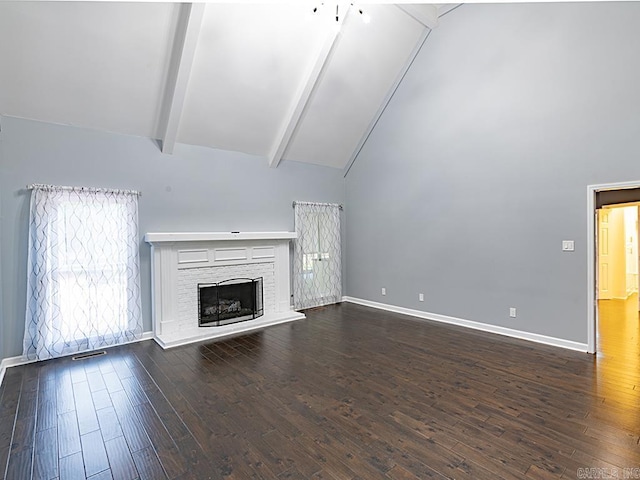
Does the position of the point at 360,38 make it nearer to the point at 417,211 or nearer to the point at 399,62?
the point at 399,62

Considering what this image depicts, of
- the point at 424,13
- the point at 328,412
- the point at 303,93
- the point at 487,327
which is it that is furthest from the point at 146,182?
the point at 487,327

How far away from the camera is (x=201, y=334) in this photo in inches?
180

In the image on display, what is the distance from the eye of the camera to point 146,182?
4.53m

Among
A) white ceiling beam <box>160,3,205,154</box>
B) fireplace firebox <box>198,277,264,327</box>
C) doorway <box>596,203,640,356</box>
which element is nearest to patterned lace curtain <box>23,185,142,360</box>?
fireplace firebox <box>198,277,264,327</box>

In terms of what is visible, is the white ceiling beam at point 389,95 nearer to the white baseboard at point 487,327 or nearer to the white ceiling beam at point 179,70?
the white baseboard at point 487,327

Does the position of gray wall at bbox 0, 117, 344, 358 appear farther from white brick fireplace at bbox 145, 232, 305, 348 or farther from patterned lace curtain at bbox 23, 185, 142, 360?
white brick fireplace at bbox 145, 232, 305, 348

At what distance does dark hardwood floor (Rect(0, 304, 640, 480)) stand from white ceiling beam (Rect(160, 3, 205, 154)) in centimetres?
287

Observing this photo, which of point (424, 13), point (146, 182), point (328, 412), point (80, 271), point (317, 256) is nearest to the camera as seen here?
point (328, 412)

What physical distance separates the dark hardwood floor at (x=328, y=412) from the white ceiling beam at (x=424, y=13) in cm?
460

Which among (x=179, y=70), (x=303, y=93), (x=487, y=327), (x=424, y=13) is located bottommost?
(x=487, y=327)

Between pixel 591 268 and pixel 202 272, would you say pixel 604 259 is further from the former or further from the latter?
pixel 202 272

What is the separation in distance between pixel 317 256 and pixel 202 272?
2.27m

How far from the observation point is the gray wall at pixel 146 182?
12.1 feet

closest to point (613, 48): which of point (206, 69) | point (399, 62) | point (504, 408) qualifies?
point (399, 62)
